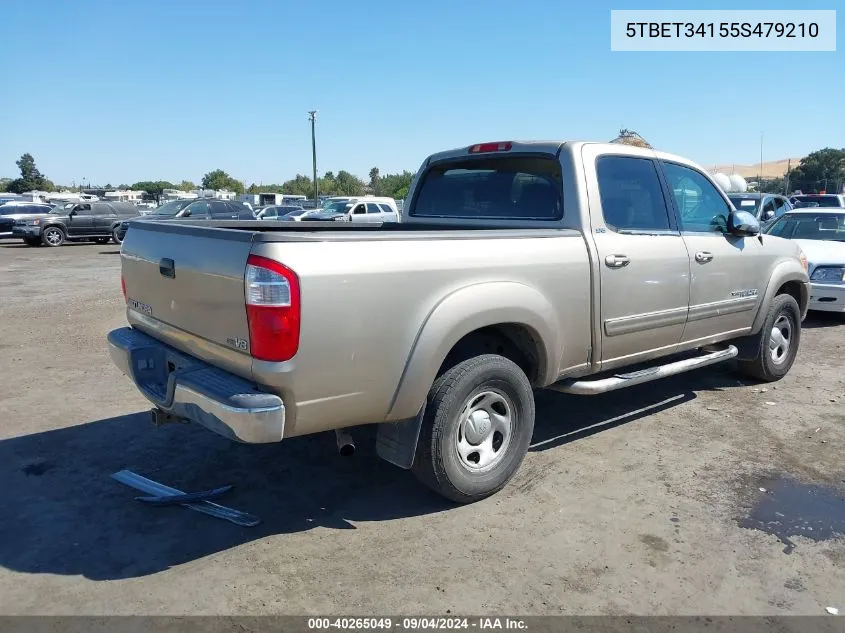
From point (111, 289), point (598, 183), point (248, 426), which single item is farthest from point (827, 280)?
point (111, 289)

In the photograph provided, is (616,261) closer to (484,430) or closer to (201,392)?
(484,430)

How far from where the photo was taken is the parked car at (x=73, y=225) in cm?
2372

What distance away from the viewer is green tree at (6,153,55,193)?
10519cm

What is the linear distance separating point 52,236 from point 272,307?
2460cm

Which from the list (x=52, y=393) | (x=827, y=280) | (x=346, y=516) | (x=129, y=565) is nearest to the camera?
(x=129, y=565)

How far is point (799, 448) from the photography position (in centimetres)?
480

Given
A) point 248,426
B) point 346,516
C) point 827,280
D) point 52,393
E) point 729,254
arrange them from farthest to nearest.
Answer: point 827,280
point 52,393
point 729,254
point 346,516
point 248,426

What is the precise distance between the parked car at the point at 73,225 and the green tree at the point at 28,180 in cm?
8990

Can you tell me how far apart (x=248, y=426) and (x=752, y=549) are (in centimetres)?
258

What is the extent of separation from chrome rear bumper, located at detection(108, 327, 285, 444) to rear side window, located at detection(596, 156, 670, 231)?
260cm

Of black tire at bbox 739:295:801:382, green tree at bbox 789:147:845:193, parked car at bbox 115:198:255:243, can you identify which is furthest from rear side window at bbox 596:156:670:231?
green tree at bbox 789:147:845:193

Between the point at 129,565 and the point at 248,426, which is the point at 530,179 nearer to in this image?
the point at 248,426

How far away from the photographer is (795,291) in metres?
6.52

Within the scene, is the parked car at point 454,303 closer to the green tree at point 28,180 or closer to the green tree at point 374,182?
the green tree at point 374,182
